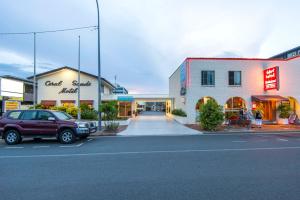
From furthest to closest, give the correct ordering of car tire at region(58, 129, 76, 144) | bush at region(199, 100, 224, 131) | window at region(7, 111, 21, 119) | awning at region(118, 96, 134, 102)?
awning at region(118, 96, 134, 102), bush at region(199, 100, 224, 131), window at region(7, 111, 21, 119), car tire at region(58, 129, 76, 144)

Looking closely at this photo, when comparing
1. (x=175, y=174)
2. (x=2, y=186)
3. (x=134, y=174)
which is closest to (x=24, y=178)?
(x=2, y=186)

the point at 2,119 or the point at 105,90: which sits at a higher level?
the point at 105,90

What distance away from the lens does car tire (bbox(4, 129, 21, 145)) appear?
43.4 feet

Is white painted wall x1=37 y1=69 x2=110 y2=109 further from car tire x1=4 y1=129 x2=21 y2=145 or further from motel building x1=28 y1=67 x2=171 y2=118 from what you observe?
car tire x1=4 y1=129 x2=21 y2=145

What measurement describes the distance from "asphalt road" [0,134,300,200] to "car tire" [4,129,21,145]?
3656 mm

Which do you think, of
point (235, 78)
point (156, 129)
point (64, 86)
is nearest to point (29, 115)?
point (156, 129)

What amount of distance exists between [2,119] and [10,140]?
127 cm

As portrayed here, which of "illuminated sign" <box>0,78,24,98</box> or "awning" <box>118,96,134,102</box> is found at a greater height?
"illuminated sign" <box>0,78,24,98</box>

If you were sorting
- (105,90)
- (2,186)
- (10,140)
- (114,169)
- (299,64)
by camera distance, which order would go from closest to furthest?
(2,186) < (114,169) < (10,140) < (299,64) < (105,90)

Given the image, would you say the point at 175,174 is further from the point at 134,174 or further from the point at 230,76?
the point at 230,76

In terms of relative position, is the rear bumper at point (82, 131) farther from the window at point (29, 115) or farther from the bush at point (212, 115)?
the bush at point (212, 115)

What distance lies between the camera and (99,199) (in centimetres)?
482

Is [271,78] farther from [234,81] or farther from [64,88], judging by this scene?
[64,88]

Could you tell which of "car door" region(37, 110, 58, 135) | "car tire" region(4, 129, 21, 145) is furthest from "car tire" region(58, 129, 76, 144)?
"car tire" region(4, 129, 21, 145)
